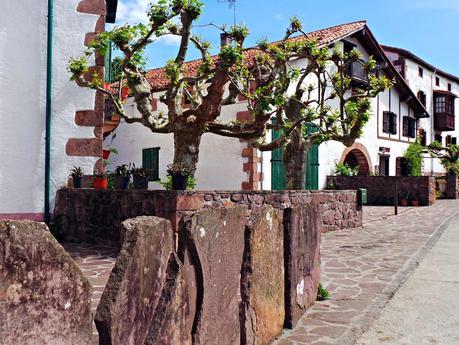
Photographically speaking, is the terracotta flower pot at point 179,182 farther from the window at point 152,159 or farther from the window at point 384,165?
the window at point 384,165

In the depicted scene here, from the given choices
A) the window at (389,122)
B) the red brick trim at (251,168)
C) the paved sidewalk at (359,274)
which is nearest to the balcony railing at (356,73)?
the window at (389,122)

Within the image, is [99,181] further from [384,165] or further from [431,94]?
[431,94]

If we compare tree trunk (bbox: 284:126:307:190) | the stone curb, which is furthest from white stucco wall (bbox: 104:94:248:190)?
the stone curb

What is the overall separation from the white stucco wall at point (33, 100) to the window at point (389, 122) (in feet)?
60.2

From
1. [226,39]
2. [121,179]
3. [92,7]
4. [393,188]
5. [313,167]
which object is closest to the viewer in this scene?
[121,179]

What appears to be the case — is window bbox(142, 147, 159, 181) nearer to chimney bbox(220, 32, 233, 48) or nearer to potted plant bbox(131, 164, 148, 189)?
chimney bbox(220, 32, 233, 48)

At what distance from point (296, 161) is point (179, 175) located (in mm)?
5122

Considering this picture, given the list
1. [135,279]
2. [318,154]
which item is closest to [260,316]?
[135,279]

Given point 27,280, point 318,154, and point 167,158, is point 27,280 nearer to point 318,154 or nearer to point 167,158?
point 167,158

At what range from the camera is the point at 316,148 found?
656 inches

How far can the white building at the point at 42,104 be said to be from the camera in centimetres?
743

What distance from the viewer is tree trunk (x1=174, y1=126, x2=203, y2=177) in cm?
861

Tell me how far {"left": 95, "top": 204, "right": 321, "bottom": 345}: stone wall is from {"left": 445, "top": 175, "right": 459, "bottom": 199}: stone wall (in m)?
22.5

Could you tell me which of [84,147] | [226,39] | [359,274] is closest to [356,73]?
[226,39]
